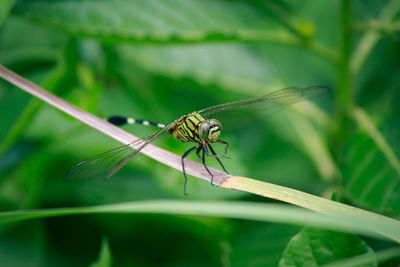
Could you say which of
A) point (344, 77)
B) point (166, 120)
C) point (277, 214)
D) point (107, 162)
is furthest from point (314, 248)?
point (166, 120)

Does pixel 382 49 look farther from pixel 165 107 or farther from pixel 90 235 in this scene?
pixel 90 235

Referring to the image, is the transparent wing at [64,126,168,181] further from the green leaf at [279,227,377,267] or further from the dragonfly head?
the green leaf at [279,227,377,267]

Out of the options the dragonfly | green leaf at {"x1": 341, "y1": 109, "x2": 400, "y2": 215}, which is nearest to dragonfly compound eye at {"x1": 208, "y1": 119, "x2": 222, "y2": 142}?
the dragonfly

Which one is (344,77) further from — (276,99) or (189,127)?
(189,127)

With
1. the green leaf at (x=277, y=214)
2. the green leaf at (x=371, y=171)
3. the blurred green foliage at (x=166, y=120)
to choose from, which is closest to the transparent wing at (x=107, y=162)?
the blurred green foliage at (x=166, y=120)

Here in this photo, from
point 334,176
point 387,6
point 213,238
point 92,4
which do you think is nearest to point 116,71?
point 92,4

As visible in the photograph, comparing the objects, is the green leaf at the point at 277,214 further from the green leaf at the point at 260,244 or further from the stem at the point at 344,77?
the stem at the point at 344,77

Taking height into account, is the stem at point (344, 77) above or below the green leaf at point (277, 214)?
above

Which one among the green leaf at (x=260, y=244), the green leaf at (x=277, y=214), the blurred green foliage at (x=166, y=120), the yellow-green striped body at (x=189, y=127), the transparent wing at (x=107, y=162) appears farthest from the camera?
the yellow-green striped body at (x=189, y=127)
